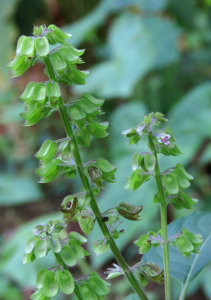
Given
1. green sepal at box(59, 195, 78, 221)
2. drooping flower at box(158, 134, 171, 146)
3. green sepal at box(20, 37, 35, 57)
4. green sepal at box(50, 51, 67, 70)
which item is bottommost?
green sepal at box(59, 195, 78, 221)

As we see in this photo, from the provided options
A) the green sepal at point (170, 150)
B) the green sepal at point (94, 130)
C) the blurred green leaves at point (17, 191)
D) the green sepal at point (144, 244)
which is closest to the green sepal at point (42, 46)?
the green sepal at point (94, 130)

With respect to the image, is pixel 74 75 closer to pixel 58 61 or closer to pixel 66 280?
pixel 58 61

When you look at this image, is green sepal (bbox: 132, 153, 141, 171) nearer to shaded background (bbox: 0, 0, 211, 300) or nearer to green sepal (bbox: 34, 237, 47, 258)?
green sepal (bbox: 34, 237, 47, 258)

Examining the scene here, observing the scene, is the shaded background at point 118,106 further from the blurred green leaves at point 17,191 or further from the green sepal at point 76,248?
the green sepal at point 76,248

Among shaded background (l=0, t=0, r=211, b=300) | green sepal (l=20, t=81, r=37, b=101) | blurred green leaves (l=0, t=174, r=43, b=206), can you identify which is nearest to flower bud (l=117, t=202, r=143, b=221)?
green sepal (l=20, t=81, r=37, b=101)

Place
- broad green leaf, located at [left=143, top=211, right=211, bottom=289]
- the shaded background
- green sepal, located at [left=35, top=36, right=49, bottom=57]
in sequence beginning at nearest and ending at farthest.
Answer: green sepal, located at [left=35, top=36, right=49, bottom=57] < broad green leaf, located at [left=143, top=211, right=211, bottom=289] < the shaded background
